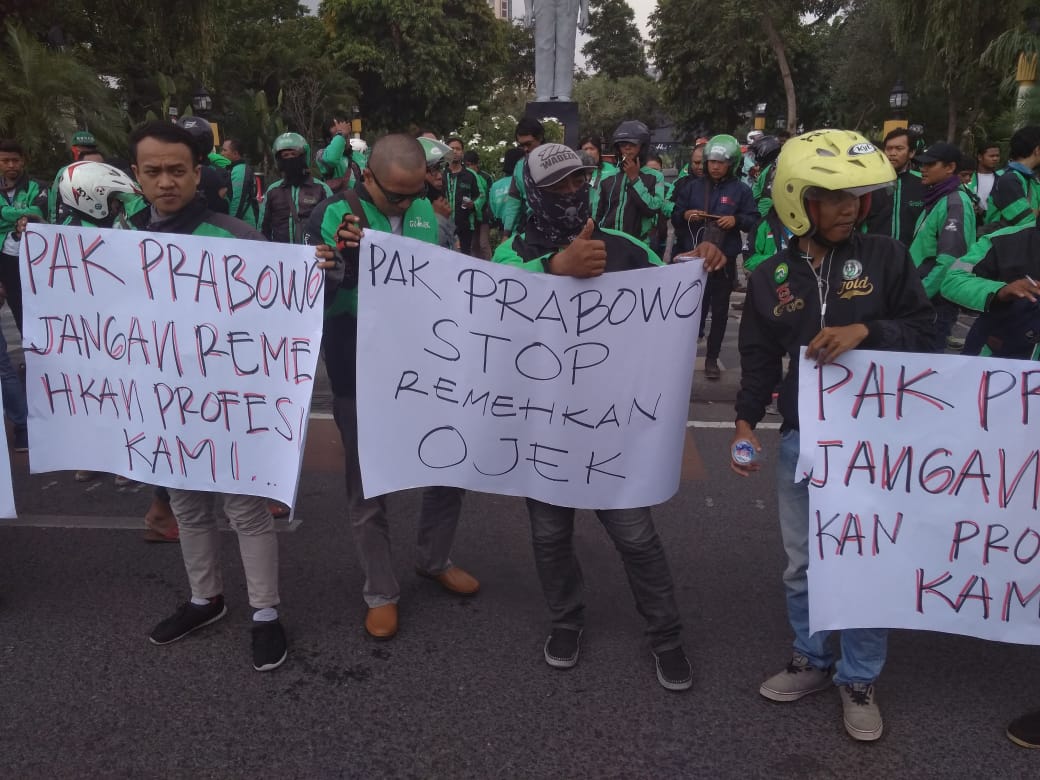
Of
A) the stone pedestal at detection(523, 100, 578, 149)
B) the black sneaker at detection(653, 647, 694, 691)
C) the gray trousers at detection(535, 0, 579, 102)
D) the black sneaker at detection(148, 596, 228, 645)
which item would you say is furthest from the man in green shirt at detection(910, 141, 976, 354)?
the gray trousers at detection(535, 0, 579, 102)

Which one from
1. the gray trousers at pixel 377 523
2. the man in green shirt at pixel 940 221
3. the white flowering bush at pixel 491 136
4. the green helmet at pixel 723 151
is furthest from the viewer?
the white flowering bush at pixel 491 136

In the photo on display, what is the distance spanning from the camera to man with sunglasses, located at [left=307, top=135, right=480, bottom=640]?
305cm

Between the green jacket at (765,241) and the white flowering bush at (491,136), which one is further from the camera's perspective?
the white flowering bush at (491,136)

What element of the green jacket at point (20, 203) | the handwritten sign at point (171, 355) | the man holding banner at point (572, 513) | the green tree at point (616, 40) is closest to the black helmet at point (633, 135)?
the green jacket at point (20, 203)

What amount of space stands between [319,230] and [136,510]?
7.50 feet

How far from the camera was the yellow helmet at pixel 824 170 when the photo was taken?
7.94 ft

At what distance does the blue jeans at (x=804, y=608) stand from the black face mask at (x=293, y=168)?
15.5 ft

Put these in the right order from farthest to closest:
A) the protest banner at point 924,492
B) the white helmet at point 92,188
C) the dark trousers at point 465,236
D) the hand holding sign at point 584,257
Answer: the dark trousers at point 465,236, the white helmet at point 92,188, the hand holding sign at point 584,257, the protest banner at point 924,492

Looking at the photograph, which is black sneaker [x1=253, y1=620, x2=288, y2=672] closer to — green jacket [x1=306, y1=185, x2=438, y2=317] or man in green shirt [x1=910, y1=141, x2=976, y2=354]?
green jacket [x1=306, y1=185, x2=438, y2=317]

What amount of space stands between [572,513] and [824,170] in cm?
134

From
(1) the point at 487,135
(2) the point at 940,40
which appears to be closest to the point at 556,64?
(1) the point at 487,135

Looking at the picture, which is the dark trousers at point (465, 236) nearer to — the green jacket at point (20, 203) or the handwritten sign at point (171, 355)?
the green jacket at point (20, 203)

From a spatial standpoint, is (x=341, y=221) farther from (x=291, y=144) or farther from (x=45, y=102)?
(x=45, y=102)

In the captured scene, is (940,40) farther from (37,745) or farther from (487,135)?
(37,745)
